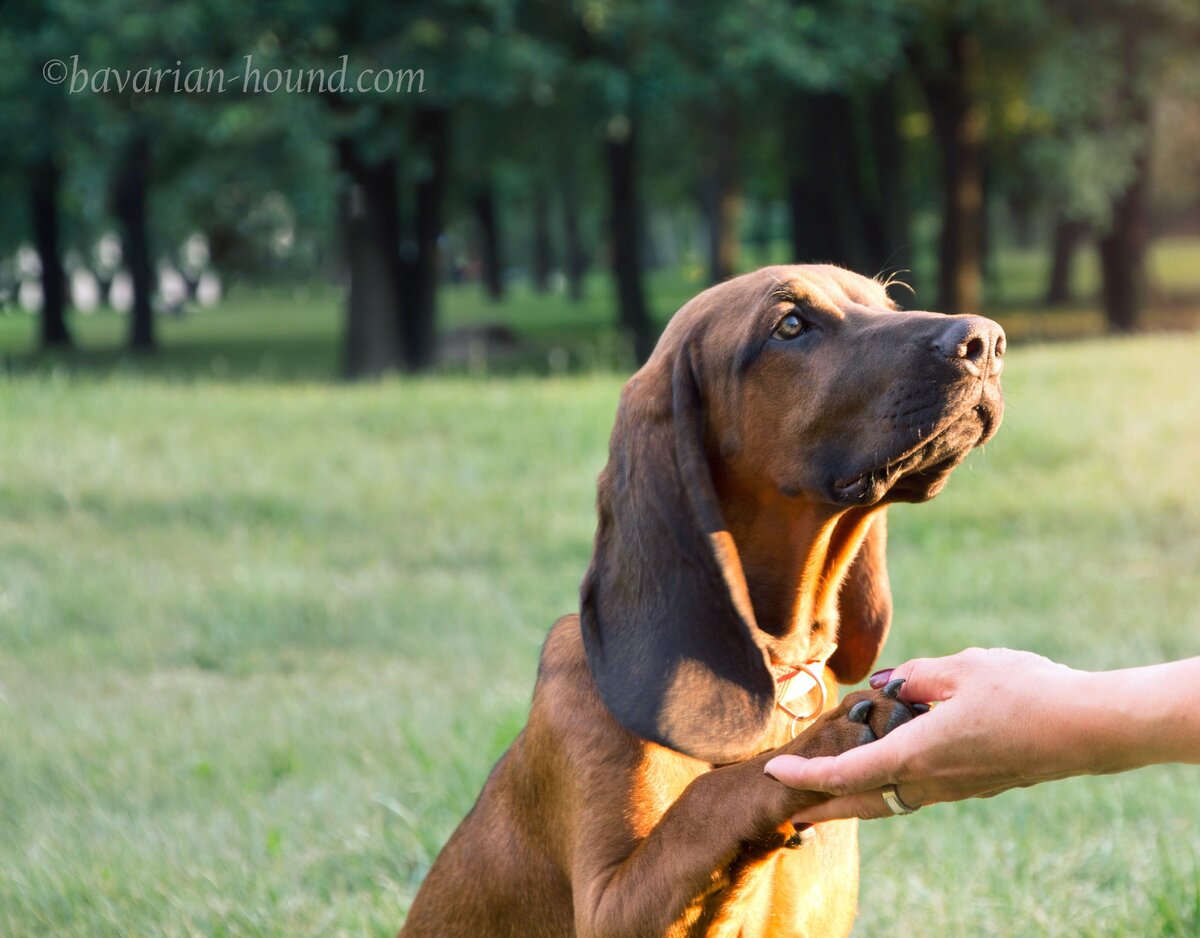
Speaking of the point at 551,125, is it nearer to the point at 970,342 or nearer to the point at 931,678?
the point at 970,342

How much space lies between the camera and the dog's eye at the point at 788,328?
3221 mm

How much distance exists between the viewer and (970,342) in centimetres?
291

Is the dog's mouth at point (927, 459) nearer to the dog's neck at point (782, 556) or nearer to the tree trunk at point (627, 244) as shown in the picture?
the dog's neck at point (782, 556)

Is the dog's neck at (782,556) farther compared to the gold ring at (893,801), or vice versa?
the dog's neck at (782,556)

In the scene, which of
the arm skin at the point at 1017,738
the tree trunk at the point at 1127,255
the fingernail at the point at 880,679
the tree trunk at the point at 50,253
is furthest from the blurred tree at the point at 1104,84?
the arm skin at the point at 1017,738

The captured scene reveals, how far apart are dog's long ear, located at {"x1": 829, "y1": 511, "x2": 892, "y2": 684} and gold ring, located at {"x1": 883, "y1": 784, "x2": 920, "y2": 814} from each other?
0.89 m

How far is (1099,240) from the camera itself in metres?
27.2

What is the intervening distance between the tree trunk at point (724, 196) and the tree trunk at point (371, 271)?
794 centimetres

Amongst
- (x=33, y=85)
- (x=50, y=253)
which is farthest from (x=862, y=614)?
(x=50, y=253)

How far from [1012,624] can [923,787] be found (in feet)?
17.0

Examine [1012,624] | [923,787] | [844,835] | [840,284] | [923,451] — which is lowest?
[1012,624]

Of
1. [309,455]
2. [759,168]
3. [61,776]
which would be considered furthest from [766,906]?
[759,168]

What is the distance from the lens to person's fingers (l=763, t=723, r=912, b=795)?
242cm

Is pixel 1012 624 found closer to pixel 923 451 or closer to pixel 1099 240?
pixel 923 451
